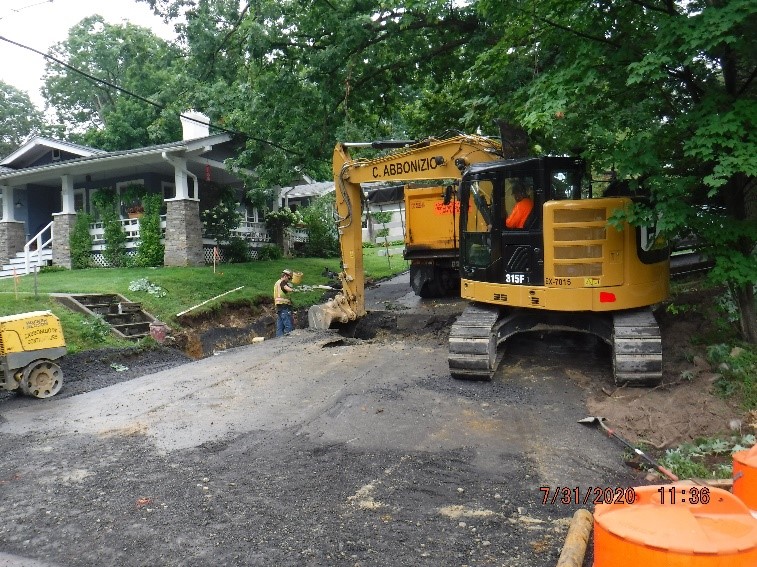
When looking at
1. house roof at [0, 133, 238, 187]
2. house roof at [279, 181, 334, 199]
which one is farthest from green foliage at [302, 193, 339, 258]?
house roof at [279, 181, 334, 199]

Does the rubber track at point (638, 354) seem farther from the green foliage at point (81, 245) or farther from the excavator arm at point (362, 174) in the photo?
the green foliage at point (81, 245)

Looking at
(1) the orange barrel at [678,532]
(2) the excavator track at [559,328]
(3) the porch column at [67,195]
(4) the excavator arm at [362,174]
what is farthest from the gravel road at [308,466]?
(3) the porch column at [67,195]

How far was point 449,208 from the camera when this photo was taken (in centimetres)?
1705

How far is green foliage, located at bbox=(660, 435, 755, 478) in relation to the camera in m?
5.08

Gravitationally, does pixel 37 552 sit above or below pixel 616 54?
below

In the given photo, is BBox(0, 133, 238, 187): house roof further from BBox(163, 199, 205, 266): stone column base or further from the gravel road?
the gravel road

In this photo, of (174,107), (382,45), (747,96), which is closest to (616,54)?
(747,96)

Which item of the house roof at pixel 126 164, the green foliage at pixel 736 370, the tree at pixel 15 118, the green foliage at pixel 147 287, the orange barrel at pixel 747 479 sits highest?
the tree at pixel 15 118

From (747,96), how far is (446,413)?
483cm

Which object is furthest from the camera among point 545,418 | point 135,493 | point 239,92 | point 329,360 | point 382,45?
point 239,92

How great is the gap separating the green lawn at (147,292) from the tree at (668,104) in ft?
29.8

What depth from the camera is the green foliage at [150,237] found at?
63.6 feet

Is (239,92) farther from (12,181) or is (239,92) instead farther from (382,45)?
(12,181)

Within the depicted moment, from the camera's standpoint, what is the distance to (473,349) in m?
8.00
